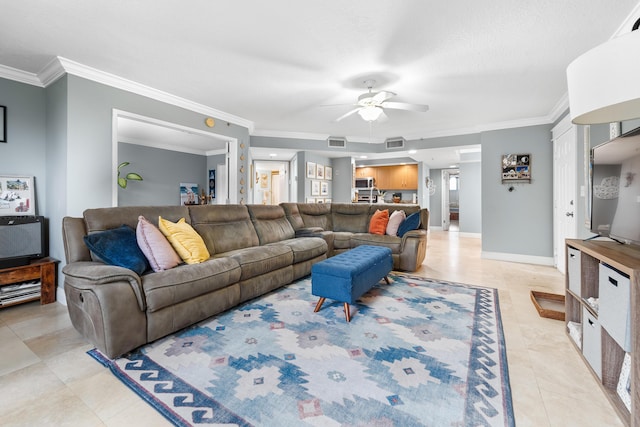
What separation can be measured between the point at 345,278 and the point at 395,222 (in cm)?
240

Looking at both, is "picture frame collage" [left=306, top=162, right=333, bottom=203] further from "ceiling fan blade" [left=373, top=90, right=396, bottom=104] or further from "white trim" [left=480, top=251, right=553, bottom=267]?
"white trim" [left=480, top=251, right=553, bottom=267]

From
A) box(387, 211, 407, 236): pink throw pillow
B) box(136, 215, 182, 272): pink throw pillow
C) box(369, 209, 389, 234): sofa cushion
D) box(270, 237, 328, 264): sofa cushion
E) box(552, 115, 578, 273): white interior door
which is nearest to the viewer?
box(136, 215, 182, 272): pink throw pillow

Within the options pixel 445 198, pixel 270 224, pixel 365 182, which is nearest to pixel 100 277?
pixel 270 224

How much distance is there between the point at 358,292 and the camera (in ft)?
8.36

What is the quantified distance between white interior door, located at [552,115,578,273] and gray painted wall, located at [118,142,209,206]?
25.0ft

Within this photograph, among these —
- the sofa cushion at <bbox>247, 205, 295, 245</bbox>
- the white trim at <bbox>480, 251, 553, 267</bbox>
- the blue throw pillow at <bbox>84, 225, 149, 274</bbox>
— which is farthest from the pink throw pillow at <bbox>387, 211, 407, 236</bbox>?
the blue throw pillow at <bbox>84, 225, 149, 274</bbox>

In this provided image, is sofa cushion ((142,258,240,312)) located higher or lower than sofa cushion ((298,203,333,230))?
lower

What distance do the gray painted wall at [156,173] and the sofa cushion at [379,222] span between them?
511 centimetres

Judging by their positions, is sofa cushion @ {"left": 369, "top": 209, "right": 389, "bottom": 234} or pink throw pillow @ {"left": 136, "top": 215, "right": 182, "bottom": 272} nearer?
pink throw pillow @ {"left": 136, "top": 215, "right": 182, "bottom": 272}

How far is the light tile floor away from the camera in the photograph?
139cm

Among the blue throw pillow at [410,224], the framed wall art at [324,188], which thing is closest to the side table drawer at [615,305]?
the blue throw pillow at [410,224]

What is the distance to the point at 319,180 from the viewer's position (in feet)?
23.9

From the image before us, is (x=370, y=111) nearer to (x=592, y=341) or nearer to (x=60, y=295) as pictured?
(x=592, y=341)

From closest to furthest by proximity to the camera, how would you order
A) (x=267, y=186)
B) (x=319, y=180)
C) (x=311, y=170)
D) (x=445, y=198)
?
1. (x=311, y=170)
2. (x=319, y=180)
3. (x=267, y=186)
4. (x=445, y=198)
